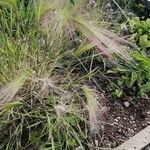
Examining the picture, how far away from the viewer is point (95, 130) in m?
2.48

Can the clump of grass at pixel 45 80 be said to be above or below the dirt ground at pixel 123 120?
above

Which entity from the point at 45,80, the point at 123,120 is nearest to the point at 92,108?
the point at 45,80

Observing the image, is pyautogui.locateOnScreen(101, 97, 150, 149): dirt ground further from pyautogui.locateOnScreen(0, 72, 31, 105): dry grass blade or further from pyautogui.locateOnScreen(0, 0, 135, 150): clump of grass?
pyautogui.locateOnScreen(0, 72, 31, 105): dry grass blade

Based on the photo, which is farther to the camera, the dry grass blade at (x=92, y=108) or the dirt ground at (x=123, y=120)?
the dirt ground at (x=123, y=120)

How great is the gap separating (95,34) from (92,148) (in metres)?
0.58

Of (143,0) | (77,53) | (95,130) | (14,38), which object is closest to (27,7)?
(14,38)

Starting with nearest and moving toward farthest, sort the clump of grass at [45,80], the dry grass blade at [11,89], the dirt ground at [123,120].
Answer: the dry grass blade at [11,89]
the clump of grass at [45,80]
the dirt ground at [123,120]

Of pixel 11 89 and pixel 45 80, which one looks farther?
pixel 45 80

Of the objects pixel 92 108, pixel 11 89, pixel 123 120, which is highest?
pixel 11 89

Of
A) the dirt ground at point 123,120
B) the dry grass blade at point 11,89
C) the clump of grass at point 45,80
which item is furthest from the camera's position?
the dirt ground at point 123,120

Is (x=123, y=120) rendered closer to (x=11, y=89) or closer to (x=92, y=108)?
(x=92, y=108)

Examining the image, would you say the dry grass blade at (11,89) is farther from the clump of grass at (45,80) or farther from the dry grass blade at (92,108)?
the dry grass blade at (92,108)

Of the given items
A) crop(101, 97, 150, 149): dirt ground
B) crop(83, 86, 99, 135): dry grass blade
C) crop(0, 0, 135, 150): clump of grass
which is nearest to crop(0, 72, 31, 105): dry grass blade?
crop(0, 0, 135, 150): clump of grass

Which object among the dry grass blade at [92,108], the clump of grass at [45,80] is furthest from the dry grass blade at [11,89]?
the dry grass blade at [92,108]
